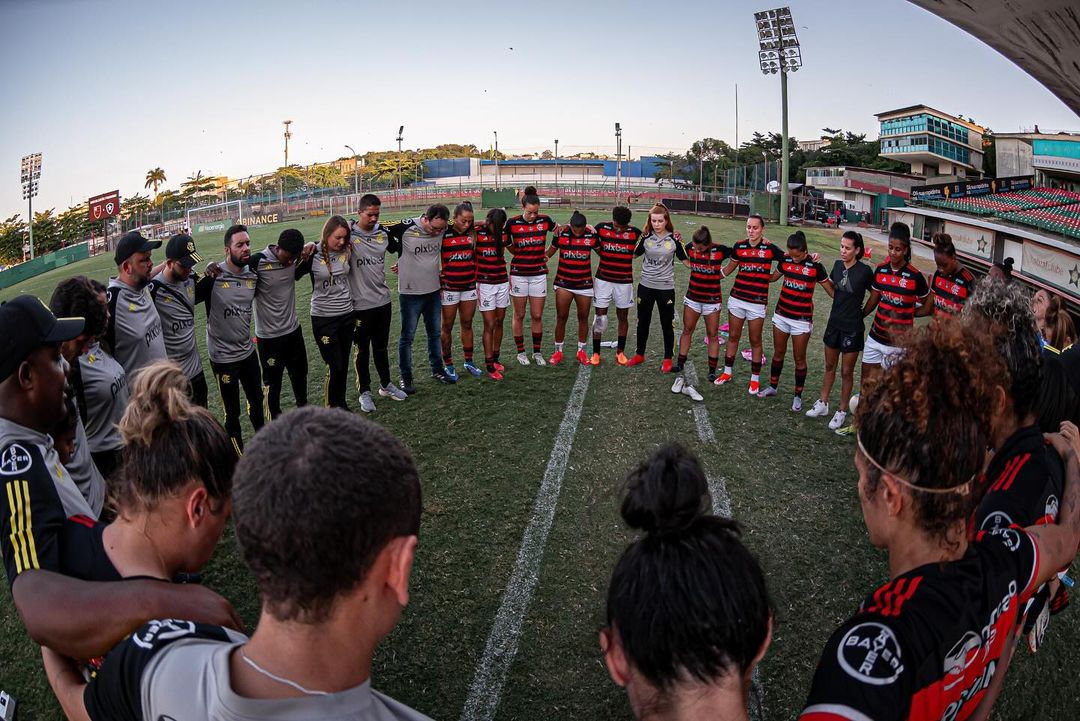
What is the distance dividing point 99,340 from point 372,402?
339 cm

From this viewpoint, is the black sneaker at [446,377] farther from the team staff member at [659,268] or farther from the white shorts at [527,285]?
the team staff member at [659,268]

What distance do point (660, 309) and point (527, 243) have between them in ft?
6.50

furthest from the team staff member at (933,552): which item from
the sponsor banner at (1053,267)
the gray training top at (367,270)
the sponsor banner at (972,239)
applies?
the sponsor banner at (972,239)

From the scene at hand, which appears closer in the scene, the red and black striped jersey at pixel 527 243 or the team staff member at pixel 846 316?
the team staff member at pixel 846 316

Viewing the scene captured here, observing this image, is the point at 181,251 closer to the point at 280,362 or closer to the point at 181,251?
the point at 181,251

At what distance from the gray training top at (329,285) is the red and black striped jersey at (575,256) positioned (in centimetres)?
303

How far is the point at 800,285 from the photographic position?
25.3ft

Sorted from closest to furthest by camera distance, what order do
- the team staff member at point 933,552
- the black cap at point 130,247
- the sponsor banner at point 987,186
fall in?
the team staff member at point 933,552 → the black cap at point 130,247 → the sponsor banner at point 987,186

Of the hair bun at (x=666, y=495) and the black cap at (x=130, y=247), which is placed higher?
the black cap at (x=130, y=247)

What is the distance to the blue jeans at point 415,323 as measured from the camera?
26.4ft

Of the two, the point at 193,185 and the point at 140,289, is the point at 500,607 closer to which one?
the point at 140,289

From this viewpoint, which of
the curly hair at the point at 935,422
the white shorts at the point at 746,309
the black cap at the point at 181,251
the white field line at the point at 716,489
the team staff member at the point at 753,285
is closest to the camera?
the curly hair at the point at 935,422

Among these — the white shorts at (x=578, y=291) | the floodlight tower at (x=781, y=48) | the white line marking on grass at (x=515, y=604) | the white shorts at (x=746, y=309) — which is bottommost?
the white line marking on grass at (x=515, y=604)

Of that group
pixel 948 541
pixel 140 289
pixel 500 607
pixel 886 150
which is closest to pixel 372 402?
pixel 140 289
